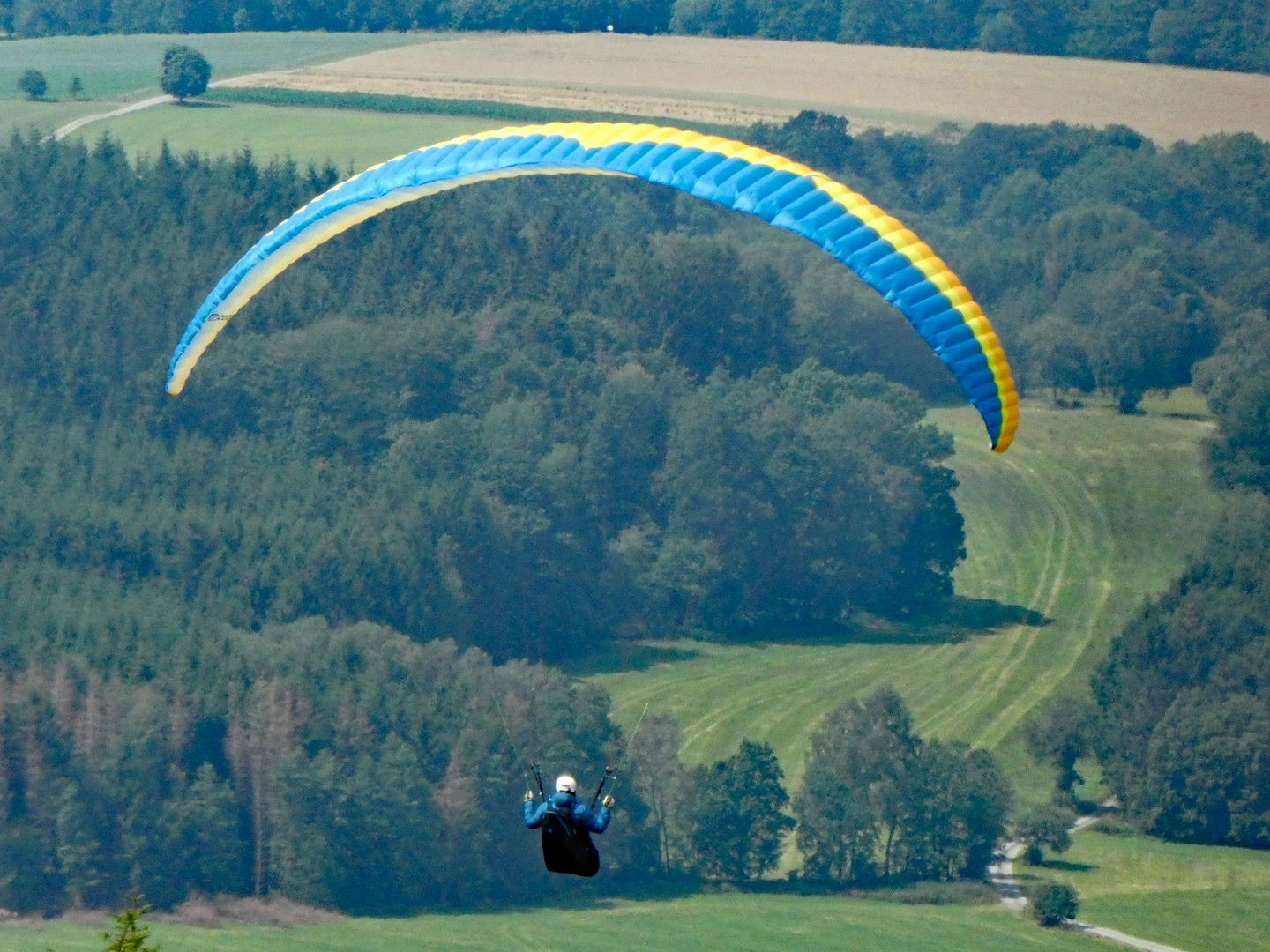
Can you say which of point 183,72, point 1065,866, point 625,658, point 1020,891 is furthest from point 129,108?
point 1020,891

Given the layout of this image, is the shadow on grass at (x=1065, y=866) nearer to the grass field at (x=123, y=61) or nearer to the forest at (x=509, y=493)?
the forest at (x=509, y=493)

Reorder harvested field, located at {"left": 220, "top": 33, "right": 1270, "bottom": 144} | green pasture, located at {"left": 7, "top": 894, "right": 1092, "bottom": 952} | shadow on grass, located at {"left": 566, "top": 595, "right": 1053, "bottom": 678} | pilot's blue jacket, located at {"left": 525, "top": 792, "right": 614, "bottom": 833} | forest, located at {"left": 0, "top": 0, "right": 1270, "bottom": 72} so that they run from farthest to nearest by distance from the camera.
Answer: forest, located at {"left": 0, "top": 0, "right": 1270, "bottom": 72}, harvested field, located at {"left": 220, "top": 33, "right": 1270, "bottom": 144}, shadow on grass, located at {"left": 566, "top": 595, "right": 1053, "bottom": 678}, green pasture, located at {"left": 7, "top": 894, "right": 1092, "bottom": 952}, pilot's blue jacket, located at {"left": 525, "top": 792, "right": 614, "bottom": 833}

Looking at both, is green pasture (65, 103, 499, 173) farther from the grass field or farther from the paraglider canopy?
the paraglider canopy

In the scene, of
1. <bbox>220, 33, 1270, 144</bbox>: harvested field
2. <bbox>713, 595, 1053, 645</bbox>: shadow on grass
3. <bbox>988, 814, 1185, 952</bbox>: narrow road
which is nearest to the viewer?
<bbox>988, 814, 1185, 952</bbox>: narrow road

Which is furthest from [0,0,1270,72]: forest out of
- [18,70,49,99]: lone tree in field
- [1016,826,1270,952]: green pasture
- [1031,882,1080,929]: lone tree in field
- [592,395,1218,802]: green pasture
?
[1031,882,1080,929]: lone tree in field

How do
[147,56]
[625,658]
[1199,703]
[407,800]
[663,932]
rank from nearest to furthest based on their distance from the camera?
[663,932] < [407,800] < [1199,703] < [625,658] < [147,56]

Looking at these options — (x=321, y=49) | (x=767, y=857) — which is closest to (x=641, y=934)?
(x=767, y=857)

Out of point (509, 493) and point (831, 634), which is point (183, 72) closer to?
point (509, 493)
